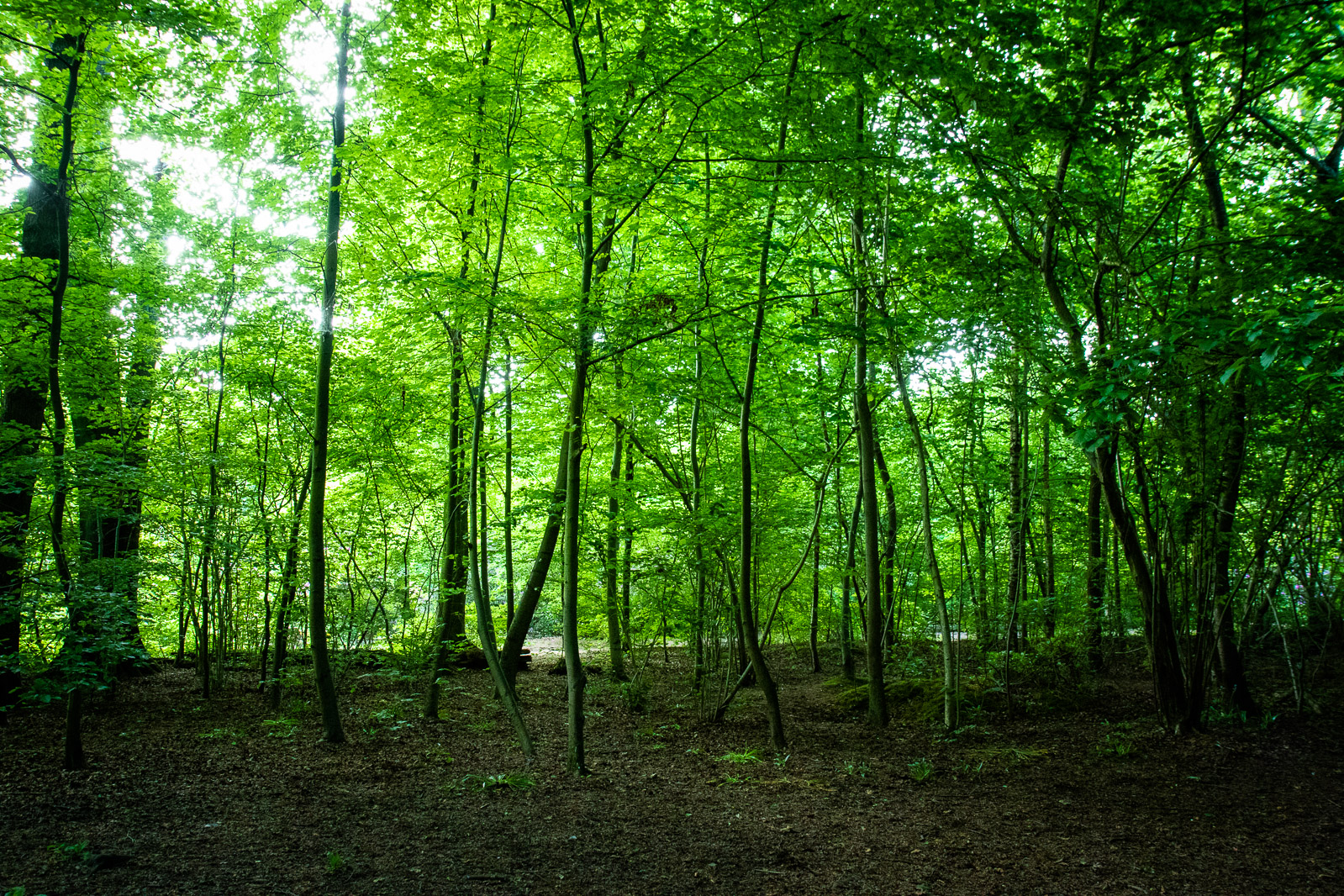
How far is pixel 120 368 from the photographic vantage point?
7645 millimetres

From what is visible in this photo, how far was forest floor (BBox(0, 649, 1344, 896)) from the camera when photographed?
3641mm

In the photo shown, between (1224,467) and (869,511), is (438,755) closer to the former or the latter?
(869,511)

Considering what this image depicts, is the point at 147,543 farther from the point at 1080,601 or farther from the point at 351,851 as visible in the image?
the point at 1080,601

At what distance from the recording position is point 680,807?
16.5 ft

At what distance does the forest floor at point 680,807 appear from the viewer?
3.64 meters

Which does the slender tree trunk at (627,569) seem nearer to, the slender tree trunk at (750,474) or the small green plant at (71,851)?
the slender tree trunk at (750,474)

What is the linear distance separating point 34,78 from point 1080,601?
12582 mm

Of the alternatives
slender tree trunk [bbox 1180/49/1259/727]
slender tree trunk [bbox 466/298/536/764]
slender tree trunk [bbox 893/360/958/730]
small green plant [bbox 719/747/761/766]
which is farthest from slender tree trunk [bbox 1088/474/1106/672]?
slender tree trunk [bbox 466/298/536/764]

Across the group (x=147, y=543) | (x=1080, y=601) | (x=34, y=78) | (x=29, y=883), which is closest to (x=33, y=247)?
(x=34, y=78)

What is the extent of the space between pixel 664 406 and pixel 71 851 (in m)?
5.41

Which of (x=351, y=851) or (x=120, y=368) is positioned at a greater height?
(x=120, y=368)

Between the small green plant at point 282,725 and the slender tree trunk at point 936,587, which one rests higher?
the slender tree trunk at point 936,587

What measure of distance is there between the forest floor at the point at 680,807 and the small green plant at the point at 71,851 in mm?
24

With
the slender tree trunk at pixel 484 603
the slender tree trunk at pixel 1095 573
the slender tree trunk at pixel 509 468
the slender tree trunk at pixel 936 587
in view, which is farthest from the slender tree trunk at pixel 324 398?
the slender tree trunk at pixel 1095 573
